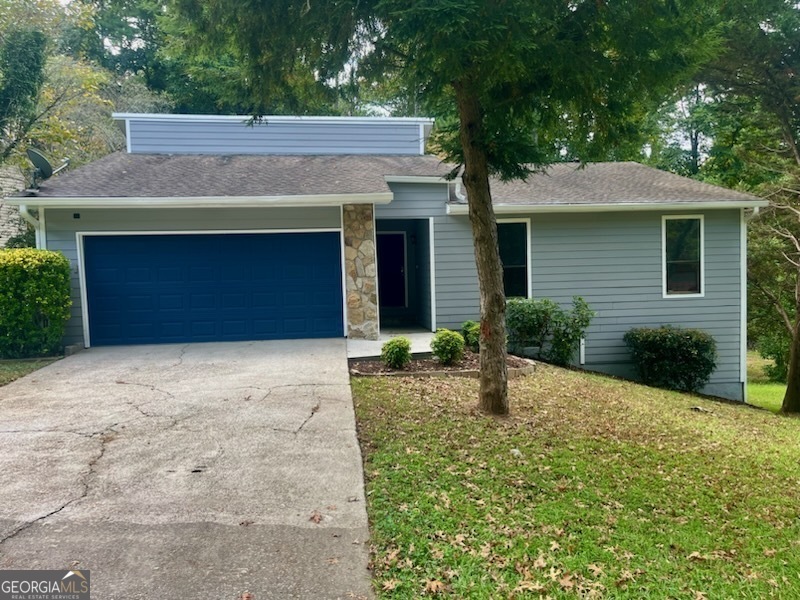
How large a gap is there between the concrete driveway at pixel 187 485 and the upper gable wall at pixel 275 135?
6.54 m

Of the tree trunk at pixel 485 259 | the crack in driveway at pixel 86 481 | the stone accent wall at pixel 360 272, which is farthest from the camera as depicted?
the stone accent wall at pixel 360 272

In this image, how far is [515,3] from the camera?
4023 mm

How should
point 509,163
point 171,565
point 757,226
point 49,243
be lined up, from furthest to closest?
point 757,226 < point 49,243 < point 509,163 < point 171,565

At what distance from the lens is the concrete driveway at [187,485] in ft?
9.55

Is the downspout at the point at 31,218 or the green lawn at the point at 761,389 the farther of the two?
the green lawn at the point at 761,389

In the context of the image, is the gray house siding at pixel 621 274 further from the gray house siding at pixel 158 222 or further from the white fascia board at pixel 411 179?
the gray house siding at pixel 158 222

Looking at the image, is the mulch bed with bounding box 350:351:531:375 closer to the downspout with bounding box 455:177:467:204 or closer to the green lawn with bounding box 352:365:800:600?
the green lawn with bounding box 352:365:800:600

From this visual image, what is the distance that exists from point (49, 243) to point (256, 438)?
22.6ft

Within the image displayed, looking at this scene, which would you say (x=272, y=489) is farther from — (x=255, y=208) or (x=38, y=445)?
(x=255, y=208)

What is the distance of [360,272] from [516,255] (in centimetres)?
316

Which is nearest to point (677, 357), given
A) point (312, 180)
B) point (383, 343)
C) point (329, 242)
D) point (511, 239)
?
point (511, 239)

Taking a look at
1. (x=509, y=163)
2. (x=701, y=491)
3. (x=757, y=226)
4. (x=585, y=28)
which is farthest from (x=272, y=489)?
(x=757, y=226)

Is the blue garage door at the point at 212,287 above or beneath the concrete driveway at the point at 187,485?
above
